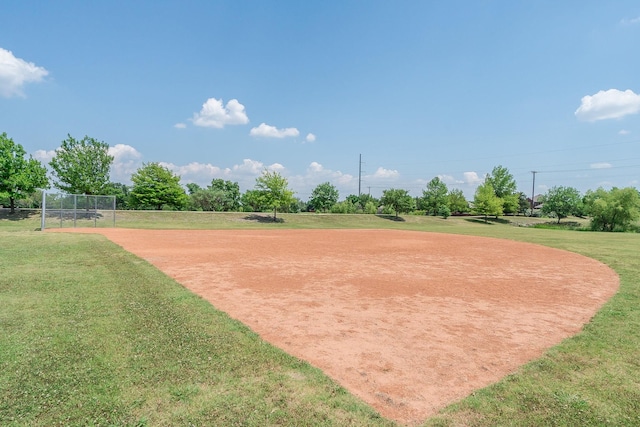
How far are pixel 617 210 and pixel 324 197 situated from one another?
190ft

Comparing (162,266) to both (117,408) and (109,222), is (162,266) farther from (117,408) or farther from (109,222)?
(109,222)

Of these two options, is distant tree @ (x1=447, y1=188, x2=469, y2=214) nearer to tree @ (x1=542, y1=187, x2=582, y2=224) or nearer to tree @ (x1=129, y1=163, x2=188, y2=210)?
tree @ (x1=542, y1=187, x2=582, y2=224)

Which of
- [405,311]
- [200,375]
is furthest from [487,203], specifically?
[200,375]

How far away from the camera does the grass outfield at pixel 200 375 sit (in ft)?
9.48

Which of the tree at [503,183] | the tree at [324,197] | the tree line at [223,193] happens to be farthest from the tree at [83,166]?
the tree at [503,183]

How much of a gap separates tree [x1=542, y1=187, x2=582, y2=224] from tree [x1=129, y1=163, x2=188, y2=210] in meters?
67.1

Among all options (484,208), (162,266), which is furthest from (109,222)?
(484,208)

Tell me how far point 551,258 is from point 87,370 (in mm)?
16439

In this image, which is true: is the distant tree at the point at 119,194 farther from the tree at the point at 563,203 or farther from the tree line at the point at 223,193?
the tree at the point at 563,203

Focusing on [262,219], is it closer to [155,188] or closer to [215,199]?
[155,188]

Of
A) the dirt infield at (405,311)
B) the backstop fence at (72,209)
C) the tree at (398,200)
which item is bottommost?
the dirt infield at (405,311)

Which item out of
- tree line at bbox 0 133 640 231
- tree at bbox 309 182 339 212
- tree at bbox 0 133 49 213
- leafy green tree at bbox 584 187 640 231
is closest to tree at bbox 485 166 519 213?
tree line at bbox 0 133 640 231

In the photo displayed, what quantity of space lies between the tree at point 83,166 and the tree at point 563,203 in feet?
247

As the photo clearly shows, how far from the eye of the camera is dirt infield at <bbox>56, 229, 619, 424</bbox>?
12.4 ft
